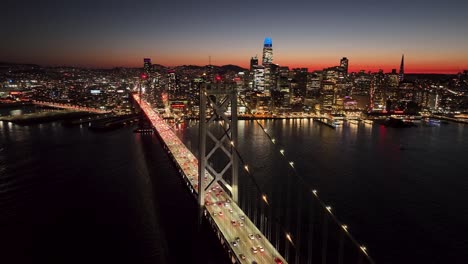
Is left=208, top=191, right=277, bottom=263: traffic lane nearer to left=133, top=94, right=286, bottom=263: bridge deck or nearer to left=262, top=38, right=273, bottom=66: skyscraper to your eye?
left=133, top=94, right=286, bottom=263: bridge deck

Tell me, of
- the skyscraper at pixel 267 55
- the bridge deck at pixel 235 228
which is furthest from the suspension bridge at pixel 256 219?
the skyscraper at pixel 267 55

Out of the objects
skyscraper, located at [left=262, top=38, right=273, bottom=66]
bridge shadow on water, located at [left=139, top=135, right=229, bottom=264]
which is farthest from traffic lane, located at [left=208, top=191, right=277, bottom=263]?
skyscraper, located at [left=262, top=38, right=273, bottom=66]

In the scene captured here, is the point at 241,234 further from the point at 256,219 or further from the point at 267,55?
the point at 267,55

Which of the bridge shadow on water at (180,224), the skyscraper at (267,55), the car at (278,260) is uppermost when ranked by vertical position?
the skyscraper at (267,55)

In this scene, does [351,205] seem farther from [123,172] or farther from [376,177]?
[123,172]

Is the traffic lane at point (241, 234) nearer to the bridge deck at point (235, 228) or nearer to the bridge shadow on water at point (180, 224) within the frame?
the bridge deck at point (235, 228)

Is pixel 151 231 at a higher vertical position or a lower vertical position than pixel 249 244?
lower

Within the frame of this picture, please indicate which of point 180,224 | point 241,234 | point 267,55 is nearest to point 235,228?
point 241,234

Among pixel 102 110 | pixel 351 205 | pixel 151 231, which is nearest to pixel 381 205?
pixel 351 205
